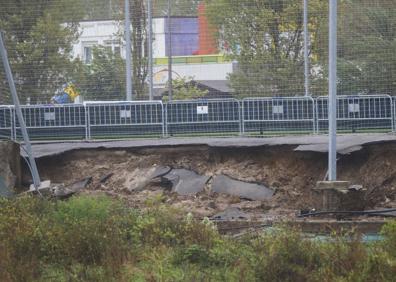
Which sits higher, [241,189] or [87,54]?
[87,54]

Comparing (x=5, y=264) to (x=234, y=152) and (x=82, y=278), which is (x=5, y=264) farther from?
(x=234, y=152)

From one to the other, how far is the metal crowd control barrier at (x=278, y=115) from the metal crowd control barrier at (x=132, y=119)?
2.23m

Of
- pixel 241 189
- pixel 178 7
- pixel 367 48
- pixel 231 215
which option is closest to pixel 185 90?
pixel 178 7

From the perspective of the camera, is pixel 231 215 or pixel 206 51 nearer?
pixel 231 215

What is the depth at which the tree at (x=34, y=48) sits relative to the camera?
23531mm

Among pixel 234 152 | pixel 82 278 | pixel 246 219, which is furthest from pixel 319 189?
pixel 82 278

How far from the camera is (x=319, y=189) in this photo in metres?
13.3

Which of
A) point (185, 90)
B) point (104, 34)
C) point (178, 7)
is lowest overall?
point (185, 90)

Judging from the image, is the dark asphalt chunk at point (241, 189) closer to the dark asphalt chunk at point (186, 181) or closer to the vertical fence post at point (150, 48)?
the dark asphalt chunk at point (186, 181)

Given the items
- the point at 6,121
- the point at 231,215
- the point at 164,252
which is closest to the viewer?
the point at 164,252

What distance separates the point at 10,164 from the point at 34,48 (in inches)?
326

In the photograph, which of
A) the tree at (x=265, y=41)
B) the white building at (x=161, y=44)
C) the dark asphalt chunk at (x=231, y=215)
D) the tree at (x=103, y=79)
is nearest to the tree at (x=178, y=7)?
the white building at (x=161, y=44)

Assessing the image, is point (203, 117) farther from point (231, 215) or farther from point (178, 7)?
point (231, 215)

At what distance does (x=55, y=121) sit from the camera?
2261 cm
